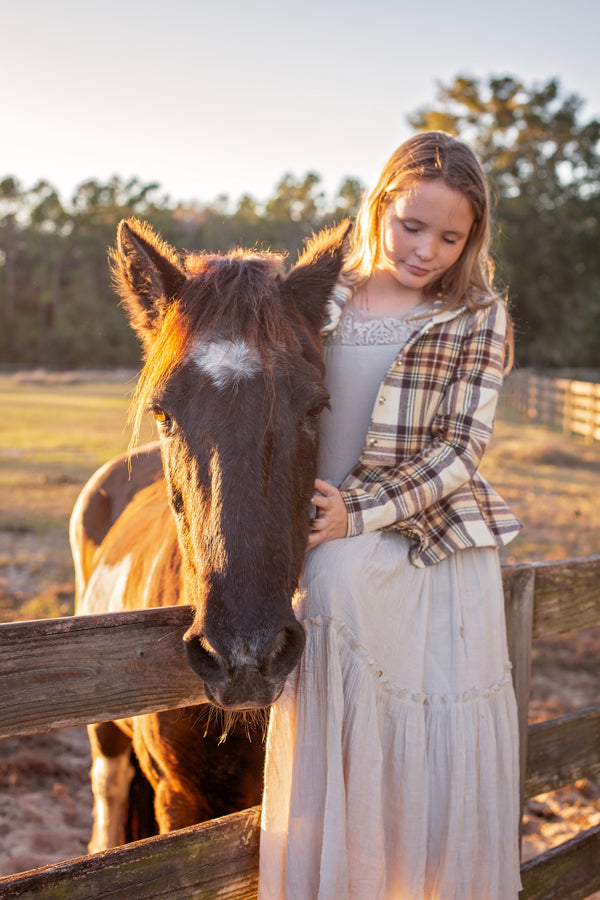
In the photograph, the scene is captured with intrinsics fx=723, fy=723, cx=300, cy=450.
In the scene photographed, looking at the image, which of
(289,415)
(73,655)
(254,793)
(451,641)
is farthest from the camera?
(254,793)

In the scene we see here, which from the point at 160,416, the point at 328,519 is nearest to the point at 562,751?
the point at 328,519

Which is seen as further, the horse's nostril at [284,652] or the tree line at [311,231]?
the tree line at [311,231]

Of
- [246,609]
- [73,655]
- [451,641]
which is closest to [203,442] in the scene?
[246,609]

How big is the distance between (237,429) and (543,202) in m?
40.1

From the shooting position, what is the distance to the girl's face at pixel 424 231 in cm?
239

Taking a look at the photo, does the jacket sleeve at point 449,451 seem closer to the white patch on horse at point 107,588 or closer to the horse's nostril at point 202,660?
the horse's nostril at point 202,660

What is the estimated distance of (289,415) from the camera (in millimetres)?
1942

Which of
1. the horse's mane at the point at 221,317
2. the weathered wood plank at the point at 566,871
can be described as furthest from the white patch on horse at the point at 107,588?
the weathered wood plank at the point at 566,871

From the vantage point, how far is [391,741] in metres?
2.04

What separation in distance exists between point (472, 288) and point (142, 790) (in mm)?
2783

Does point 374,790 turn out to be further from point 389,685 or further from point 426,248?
point 426,248

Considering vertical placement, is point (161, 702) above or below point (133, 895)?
above

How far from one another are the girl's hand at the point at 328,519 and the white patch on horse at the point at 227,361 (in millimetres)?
424

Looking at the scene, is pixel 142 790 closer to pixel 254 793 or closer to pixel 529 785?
pixel 254 793
